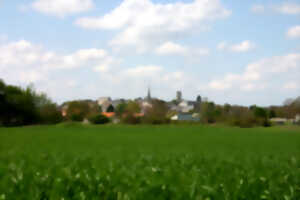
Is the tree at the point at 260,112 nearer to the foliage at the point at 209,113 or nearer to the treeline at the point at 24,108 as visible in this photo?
the foliage at the point at 209,113

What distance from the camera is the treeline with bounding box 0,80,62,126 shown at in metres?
52.8

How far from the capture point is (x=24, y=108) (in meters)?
54.2

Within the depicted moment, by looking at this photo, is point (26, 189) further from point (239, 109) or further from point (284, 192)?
point (239, 109)

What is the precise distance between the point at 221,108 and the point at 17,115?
3977 cm

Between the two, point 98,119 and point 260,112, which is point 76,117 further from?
point 260,112

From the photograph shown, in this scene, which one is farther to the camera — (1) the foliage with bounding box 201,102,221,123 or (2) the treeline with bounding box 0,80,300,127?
(1) the foliage with bounding box 201,102,221,123

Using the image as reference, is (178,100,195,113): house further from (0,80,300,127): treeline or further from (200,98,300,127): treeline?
(0,80,300,127): treeline

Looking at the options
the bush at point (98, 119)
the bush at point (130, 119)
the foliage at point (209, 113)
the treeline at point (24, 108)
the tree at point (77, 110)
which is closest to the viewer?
the treeline at point (24, 108)

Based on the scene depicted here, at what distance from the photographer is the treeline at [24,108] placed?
52781mm

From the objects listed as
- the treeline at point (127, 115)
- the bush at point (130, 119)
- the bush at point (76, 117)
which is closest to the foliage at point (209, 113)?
the treeline at point (127, 115)

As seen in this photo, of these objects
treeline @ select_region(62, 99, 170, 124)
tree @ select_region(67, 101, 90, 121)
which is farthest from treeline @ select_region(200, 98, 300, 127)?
tree @ select_region(67, 101, 90, 121)

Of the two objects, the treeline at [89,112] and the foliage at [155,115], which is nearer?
the treeline at [89,112]

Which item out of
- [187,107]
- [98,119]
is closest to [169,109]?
[98,119]

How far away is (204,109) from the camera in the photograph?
209 feet
